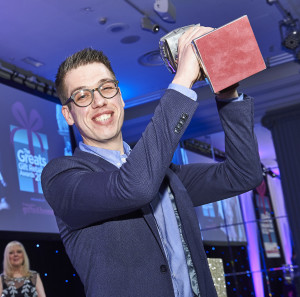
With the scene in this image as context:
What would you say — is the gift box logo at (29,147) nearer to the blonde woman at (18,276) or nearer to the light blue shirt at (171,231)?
the blonde woman at (18,276)

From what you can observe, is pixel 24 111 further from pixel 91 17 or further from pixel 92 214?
pixel 92 214

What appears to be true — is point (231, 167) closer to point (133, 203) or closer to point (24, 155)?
point (133, 203)

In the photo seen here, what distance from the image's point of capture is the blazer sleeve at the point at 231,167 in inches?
42.7

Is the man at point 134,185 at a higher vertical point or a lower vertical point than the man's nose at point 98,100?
lower

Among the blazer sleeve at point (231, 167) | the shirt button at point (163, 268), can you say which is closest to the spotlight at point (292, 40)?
the blazer sleeve at point (231, 167)

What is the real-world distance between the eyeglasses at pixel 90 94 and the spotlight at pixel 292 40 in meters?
4.36

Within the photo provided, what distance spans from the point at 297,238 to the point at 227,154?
5.66 meters

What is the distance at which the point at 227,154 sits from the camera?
3.74 feet

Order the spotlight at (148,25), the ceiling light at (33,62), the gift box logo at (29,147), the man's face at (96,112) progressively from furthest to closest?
the ceiling light at (33,62) → the gift box logo at (29,147) → the spotlight at (148,25) → the man's face at (96,112)

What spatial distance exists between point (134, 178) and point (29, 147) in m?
4.76

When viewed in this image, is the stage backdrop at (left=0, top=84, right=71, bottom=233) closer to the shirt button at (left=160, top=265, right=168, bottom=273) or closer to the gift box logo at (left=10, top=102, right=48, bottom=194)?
the gift box logo at (left=10, top=102, right=48, bottom=194)

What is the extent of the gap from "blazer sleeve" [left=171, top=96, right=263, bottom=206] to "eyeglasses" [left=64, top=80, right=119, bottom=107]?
255 mm

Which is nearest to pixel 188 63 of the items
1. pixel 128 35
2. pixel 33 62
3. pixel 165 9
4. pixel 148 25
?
pixel 165 9

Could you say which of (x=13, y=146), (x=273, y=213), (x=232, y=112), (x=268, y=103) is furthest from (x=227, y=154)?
(x=273, y=213)
